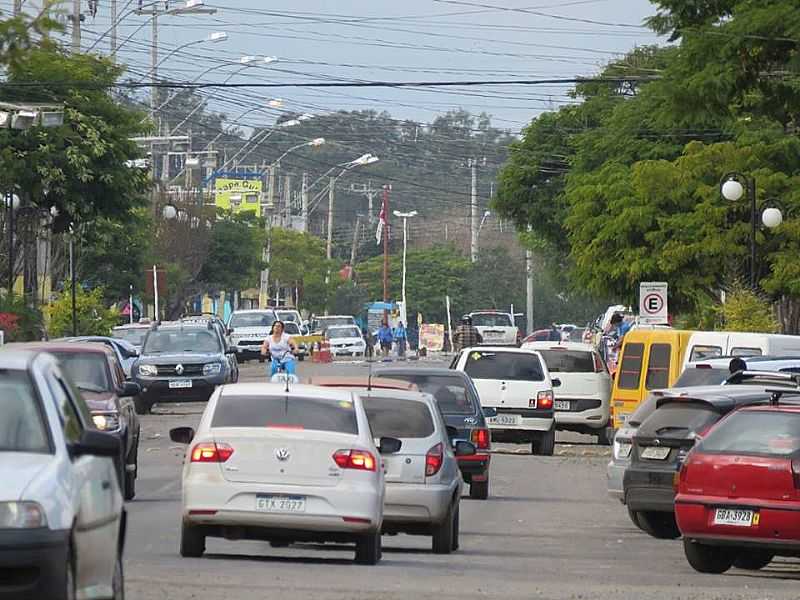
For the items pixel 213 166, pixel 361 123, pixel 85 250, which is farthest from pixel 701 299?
pixel 361 123

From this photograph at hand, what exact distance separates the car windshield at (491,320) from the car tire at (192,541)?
70.7 metres

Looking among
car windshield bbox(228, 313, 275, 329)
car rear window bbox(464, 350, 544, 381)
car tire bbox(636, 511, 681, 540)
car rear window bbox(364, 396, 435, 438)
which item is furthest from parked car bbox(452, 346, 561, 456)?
car windshield bbox(228, 313, 275, 329)

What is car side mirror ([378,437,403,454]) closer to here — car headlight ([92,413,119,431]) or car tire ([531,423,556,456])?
car headlight ([92,413,119,431])

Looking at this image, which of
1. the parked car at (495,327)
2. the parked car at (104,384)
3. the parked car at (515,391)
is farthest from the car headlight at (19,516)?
the parked car at (495,327)

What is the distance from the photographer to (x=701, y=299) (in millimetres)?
56250

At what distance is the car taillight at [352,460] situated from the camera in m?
15.9

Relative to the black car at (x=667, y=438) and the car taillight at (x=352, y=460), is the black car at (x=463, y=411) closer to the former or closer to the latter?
the black car at (x=667, y=438)

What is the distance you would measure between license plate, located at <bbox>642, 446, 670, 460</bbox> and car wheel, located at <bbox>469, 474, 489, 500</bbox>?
198 inches

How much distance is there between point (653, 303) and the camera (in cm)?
4591

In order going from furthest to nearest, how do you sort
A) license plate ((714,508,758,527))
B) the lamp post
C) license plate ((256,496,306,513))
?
the lamp post → license plate ((714,508,758,527)) → license plate ((256,496,306,513))

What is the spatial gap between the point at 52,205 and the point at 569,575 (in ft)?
125

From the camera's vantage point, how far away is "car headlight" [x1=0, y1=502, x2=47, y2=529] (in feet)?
31.4

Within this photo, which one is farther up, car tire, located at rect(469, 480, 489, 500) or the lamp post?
the lamp post

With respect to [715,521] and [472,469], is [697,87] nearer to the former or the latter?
[472,469]
